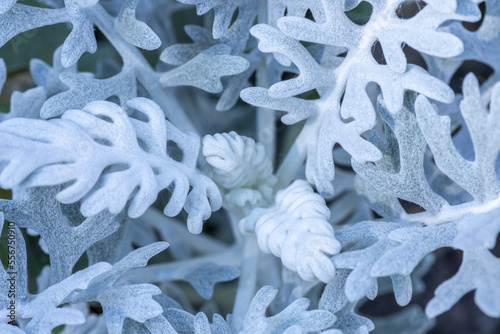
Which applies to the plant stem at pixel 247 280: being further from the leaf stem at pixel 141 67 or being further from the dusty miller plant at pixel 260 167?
the leaf stem at pixel 141 67

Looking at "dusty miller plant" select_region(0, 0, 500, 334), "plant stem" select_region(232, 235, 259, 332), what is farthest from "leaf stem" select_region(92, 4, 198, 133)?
"plant stem" select_region(232, 235, 259, 332)

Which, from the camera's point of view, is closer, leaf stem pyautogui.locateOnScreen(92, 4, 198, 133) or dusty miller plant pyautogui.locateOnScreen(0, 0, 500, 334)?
dusty miller plant pyautogui.locateOnScreen(0, 0, 500, 334)

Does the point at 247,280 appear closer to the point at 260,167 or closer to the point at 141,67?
the point at 260,167

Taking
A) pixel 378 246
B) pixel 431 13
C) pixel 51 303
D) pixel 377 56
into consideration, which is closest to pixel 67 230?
pixel 51 303

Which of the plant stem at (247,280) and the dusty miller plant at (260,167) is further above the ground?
the dusty miller plant at (260,167)

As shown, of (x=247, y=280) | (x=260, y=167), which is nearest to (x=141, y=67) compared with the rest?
(x=260, y=167)

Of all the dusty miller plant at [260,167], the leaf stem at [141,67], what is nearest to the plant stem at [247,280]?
the dusty miller plant at [260,167]

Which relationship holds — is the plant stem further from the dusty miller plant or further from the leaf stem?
the leaf stem

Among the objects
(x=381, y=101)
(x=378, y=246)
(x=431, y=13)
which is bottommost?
(x=378, y=246)

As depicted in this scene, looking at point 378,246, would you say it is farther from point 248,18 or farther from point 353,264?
point 248,18
